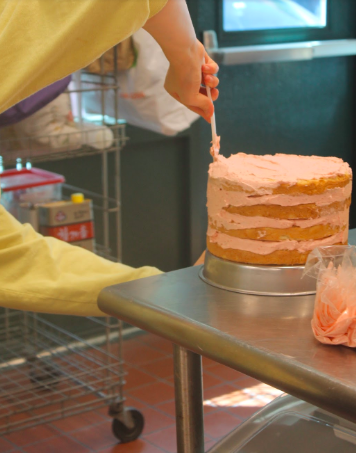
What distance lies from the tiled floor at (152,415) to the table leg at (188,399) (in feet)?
2.85

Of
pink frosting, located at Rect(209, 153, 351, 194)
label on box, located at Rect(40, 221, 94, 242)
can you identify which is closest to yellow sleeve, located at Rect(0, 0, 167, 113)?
pink frosting, located at Rect(209, 153, 351, 194)

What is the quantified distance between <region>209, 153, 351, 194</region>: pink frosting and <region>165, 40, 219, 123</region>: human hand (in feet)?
0.31

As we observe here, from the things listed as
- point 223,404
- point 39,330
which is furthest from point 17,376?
point 223,404

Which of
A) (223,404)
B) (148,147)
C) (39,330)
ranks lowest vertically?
Answer: (223,404)

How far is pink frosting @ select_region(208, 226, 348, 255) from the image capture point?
92 cm

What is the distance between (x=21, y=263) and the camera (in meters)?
1.08

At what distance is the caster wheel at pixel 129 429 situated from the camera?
71.0 inches

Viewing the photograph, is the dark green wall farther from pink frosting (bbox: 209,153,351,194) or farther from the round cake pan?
the round cake pan

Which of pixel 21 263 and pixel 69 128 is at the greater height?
pixel 69 128

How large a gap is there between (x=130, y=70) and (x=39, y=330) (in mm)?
884

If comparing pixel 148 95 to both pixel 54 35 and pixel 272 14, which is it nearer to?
pixel 54 35

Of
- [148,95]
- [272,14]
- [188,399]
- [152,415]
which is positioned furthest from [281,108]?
[188,399]

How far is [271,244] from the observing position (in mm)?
925

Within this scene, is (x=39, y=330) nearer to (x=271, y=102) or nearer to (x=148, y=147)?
(x=148, y=147)
